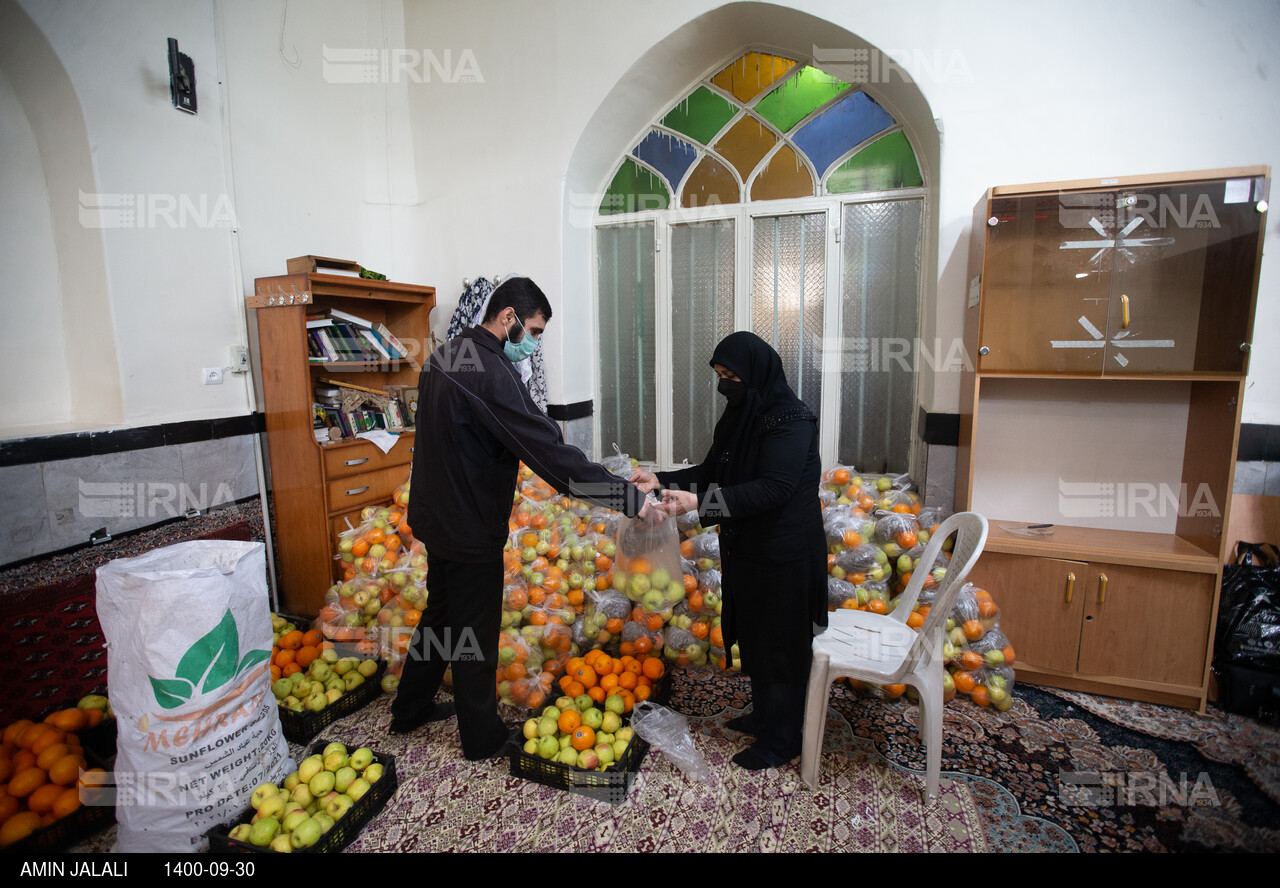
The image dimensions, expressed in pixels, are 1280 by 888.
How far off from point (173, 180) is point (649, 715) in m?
3.52

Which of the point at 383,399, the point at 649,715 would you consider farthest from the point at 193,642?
the point at 383,399

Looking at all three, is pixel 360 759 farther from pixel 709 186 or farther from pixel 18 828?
pixel 709 186

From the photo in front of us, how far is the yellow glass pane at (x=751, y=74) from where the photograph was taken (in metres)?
3.59

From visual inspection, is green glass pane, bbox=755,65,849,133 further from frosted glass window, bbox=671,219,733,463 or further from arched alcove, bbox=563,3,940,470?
frosted glass window, bbox=671,219,733,463

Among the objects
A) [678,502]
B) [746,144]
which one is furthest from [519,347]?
[746,144]

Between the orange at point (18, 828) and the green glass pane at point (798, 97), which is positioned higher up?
the green glass pane at point (798, 97)

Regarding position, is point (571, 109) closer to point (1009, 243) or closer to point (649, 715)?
point (1009, 243)

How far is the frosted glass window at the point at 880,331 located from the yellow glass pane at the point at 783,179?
1.06 ft

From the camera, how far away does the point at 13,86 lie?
2.62m

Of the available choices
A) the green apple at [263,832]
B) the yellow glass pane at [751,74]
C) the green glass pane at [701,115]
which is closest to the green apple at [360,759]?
the green apple at [263,832]

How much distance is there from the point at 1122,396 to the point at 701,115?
2.97m

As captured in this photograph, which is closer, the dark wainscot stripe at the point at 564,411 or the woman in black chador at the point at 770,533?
the woman in black chador at the point at 770,533

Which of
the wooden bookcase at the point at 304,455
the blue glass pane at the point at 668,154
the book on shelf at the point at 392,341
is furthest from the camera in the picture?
the blue glass pane at the point at 668,154

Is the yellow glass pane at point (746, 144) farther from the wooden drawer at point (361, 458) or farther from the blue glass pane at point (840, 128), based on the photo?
the wooden drawer at point (361, 458)
